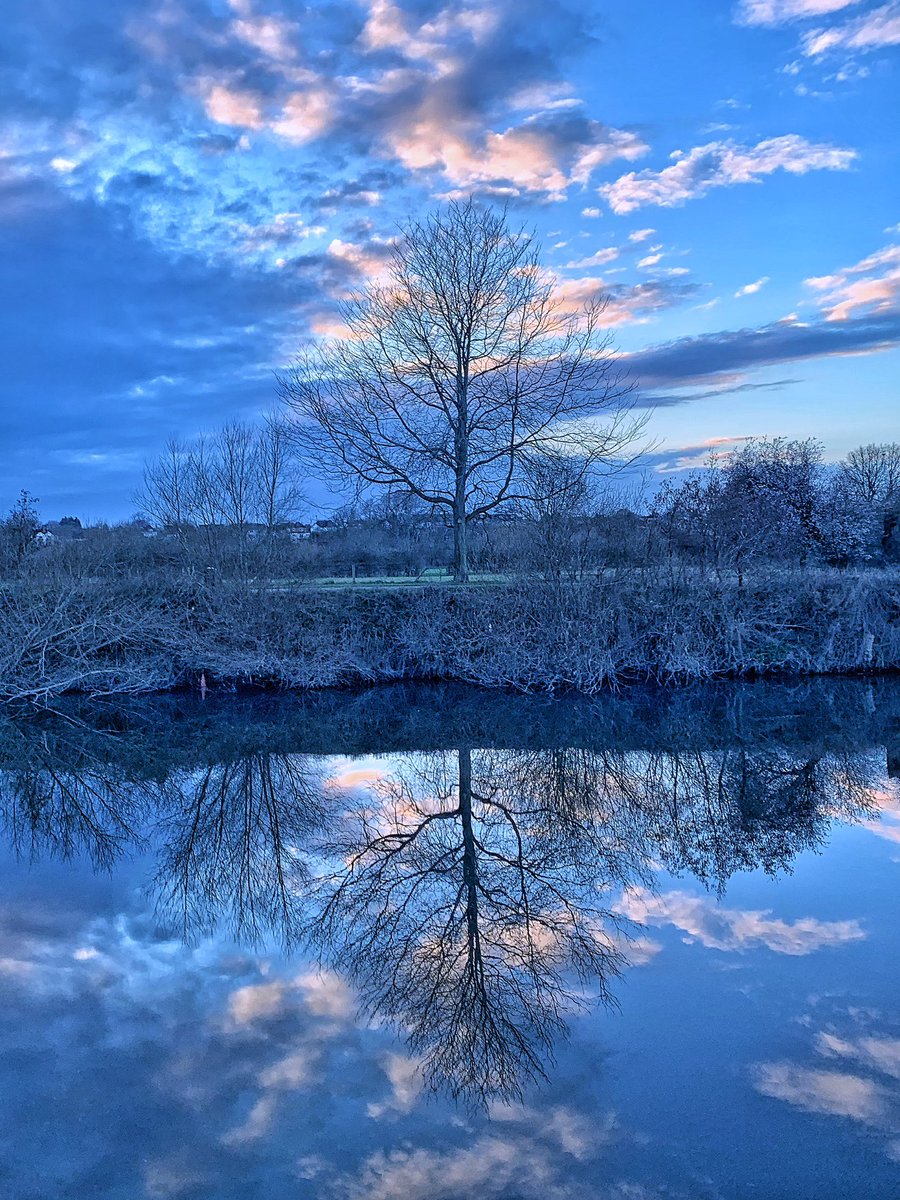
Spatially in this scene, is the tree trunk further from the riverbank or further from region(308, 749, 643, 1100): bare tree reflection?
region(308, 749, 643, 1100): bare tree reflection

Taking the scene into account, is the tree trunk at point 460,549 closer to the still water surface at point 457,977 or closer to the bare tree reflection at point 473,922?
the still water surface at point 457,977

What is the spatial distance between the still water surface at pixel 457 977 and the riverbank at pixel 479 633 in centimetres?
612

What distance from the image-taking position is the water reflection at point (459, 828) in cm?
621

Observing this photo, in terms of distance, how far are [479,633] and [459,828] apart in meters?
9.76

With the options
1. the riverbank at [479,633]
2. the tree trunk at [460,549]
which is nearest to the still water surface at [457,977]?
the riverbank at [479,633]

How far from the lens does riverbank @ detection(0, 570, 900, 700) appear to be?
18.9 meters

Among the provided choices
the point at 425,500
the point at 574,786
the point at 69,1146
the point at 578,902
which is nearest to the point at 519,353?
the point at 425,500

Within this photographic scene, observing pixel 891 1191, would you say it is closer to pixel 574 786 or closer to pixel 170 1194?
pixel 170 1194

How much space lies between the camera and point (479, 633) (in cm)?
1952

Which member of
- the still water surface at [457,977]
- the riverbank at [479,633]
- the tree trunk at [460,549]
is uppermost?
the tree trunk at [460,549]

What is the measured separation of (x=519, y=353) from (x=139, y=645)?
13.0 m

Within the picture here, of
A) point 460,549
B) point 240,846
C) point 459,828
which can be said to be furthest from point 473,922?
point 460,549

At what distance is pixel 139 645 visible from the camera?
1983cm

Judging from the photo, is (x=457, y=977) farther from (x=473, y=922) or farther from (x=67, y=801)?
(x=67, y=801)
